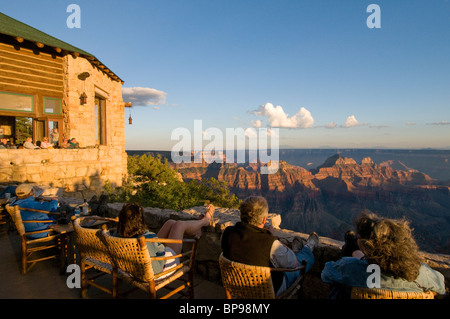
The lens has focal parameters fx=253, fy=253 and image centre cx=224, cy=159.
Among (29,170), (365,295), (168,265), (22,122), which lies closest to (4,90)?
(29,170)

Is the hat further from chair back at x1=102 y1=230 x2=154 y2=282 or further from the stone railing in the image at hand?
chair back at x1=102 y1=230 x2=154 y2=282

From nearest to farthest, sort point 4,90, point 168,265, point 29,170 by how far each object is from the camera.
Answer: point 168,265 < point 29,170 < point 4,90

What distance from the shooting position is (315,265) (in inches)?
86.7

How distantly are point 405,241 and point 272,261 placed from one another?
779 mm

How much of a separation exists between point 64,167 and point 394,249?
868 cm

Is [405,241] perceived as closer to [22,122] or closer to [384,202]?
[22,122]

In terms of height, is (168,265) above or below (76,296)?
above

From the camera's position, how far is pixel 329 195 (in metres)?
77.4

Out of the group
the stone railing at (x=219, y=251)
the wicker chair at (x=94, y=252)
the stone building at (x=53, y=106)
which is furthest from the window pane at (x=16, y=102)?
the wicker chair at (x=94, y=252)

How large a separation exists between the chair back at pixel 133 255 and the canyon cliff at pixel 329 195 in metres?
57.2

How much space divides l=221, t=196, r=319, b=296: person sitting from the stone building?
7153 millimetres

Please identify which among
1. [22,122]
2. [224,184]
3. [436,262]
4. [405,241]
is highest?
[22,122]

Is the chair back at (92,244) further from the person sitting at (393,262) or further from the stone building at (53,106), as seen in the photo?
the stone building at (53,106)
